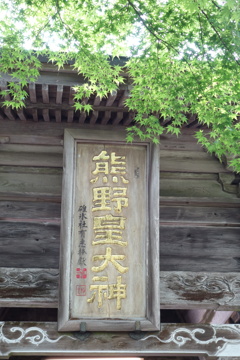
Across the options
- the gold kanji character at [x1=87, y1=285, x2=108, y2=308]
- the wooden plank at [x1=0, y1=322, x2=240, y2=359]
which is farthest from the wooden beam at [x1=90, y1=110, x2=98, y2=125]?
the wooden plank at [x1=0, y1=322, x2=240, y2=359]

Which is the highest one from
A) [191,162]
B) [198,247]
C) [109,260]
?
[191,162]

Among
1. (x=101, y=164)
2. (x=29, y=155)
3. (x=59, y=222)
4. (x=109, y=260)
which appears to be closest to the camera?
(x=109, y=260)

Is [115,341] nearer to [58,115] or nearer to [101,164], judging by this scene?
[101,164]

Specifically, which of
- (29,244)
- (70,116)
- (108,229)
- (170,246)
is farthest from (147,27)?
(29,244)

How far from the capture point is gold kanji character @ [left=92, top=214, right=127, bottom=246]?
6316 mm

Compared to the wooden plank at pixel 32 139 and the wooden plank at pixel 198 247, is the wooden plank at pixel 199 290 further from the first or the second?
the wooden plank at pixel 32 139

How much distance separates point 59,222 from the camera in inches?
274

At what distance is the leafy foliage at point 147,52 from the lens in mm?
5609

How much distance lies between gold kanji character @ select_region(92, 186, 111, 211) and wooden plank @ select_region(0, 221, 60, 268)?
0.80m

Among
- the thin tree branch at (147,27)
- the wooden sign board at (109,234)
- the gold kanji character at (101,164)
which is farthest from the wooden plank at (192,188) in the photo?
the thin tree branch at (147,27)

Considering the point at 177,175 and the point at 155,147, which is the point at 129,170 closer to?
the point at 155,147

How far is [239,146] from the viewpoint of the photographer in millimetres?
6086

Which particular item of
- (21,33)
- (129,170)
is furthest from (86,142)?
(21,33)

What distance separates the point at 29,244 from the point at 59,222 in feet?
1.48
